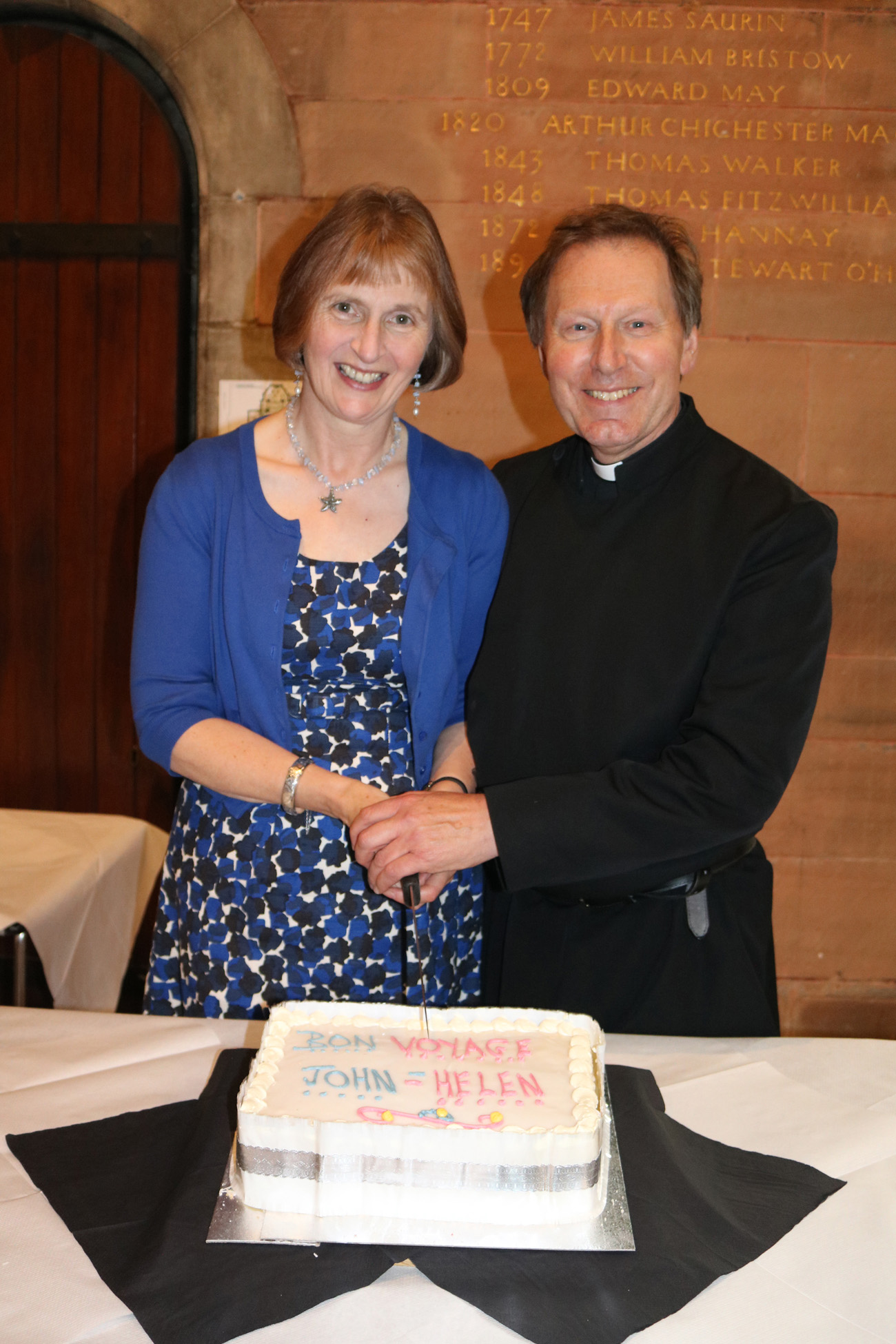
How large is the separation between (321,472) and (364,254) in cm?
35

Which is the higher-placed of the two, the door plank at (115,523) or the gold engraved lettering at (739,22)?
the gold engraved lettering at (739,22)

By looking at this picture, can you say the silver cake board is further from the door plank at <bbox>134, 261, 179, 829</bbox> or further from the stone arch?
the stone arch

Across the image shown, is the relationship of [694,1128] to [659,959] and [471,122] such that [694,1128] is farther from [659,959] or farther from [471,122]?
[471,122]

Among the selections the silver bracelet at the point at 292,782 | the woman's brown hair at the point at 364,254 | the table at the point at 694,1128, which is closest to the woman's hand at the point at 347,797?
the silver bracelet at the point at 292,782

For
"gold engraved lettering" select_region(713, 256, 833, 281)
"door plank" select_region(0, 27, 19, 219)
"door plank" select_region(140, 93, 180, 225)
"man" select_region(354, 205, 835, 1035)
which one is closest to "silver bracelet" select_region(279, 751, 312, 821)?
"man" select_region(354, 205, 835, 1035)

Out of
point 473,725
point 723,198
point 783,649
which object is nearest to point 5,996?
point 473,725

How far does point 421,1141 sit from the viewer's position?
100cm

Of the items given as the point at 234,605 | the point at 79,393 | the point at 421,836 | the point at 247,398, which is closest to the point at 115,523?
the point at 79,393

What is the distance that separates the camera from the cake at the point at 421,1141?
1.01 metres

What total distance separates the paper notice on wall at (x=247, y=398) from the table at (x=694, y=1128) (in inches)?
86.3

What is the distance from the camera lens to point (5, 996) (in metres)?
2.35

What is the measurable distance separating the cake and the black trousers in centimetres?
59

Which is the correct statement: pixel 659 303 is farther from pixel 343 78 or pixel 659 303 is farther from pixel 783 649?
pixel 343 78

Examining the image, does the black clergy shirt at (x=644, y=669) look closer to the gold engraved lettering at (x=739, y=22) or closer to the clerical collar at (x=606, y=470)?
the clerical collar at (x=606, y=470)
